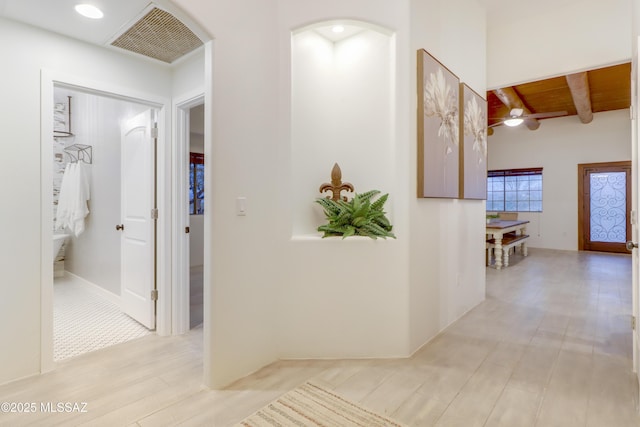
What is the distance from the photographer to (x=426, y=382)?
2020 mm

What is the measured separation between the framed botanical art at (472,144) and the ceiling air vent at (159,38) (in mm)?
2390

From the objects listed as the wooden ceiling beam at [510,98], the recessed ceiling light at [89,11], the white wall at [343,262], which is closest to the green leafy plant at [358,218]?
the white wall at [343,262]

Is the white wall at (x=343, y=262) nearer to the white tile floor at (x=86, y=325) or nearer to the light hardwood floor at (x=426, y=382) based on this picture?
the light hardwood floor at (x=426, y=382)

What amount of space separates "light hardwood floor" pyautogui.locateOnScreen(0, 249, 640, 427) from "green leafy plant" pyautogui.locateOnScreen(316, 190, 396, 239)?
903 millimetres

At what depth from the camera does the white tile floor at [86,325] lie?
103 inches

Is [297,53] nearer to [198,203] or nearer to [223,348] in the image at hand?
[223,348]

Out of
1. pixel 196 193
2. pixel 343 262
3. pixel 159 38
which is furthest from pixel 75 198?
pixel 343 262

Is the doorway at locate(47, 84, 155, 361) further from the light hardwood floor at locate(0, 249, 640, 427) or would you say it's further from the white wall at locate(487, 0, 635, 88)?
the white wall at locate(487, 0, 635, 88)

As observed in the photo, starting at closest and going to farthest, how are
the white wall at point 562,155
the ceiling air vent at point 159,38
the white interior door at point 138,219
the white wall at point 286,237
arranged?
the white wall at point 286,237 < the ceiling air vent at point 159,38 < the white interior door at point 138,219 < the white wall at point 562,155

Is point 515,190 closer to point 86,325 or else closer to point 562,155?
point 562,155

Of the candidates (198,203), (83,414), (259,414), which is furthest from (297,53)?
(198,203)

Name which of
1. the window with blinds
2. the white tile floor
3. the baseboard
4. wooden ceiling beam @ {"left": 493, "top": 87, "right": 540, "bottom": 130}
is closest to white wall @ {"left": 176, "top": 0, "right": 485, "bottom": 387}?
the white tile floor

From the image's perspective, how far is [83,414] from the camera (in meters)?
1.74

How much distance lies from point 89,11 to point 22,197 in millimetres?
1265
